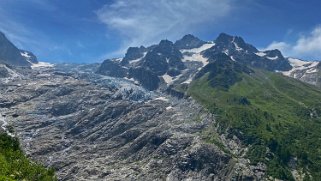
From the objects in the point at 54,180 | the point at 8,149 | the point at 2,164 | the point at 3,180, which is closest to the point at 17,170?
the point at 2,164

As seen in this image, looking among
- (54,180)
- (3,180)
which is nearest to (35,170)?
(54,180)

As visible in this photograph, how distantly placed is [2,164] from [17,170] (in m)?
11.8

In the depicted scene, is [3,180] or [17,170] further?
[17,170]

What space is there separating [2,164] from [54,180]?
3717 centimetres

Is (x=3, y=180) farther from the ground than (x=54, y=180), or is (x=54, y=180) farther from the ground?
(x=3, y=180)

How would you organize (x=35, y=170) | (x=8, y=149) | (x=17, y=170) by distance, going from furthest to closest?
(x=8, y=149) < (x=35, y=170) < (x=17, y=170)

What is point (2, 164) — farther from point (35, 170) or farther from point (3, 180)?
point (3, 180)

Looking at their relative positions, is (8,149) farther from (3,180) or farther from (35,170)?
(3,180)

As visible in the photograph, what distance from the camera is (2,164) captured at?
14550cm

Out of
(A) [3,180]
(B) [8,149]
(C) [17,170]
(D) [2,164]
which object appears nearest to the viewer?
(A) [3,180]

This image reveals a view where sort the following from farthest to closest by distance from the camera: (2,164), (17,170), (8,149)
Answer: (8,149) < (17,170) < (2,164)

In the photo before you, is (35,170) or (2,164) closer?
(2,164)

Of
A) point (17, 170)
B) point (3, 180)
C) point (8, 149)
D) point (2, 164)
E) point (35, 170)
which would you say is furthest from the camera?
point (8, 149)

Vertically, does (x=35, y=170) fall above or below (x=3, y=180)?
below
